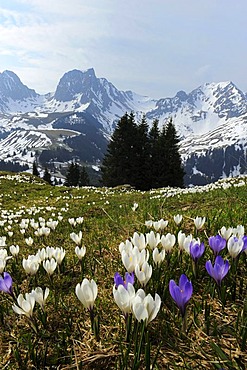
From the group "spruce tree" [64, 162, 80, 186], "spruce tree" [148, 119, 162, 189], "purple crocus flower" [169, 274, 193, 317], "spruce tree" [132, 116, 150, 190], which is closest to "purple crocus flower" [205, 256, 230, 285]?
"purple crocus flower" [169, 274, 193, 317]

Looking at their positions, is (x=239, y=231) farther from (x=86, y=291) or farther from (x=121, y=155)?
(x=121, y=155)

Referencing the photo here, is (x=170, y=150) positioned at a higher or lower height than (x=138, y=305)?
higher

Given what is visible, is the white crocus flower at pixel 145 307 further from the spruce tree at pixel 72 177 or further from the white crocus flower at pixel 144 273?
the spruce tree at pixel 72 177

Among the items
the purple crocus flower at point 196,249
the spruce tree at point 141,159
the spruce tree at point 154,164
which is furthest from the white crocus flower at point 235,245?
the spruce tree at point 154,164

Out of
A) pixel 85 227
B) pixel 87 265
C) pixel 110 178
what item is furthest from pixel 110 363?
pixel 110 178

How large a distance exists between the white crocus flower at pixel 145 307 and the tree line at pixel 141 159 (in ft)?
167

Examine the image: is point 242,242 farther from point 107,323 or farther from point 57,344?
point 57,344

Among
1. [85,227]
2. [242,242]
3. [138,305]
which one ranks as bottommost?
[85,227]

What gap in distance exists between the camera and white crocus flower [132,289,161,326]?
1.56 meters

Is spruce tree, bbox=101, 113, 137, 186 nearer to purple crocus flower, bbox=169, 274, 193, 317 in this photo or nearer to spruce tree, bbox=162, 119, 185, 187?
spruce tree, bbox=162, 119, 185, 187

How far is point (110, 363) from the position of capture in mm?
1818

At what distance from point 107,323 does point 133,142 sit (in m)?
53.6

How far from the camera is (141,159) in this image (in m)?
54.9

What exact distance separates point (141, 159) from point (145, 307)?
53627mm
